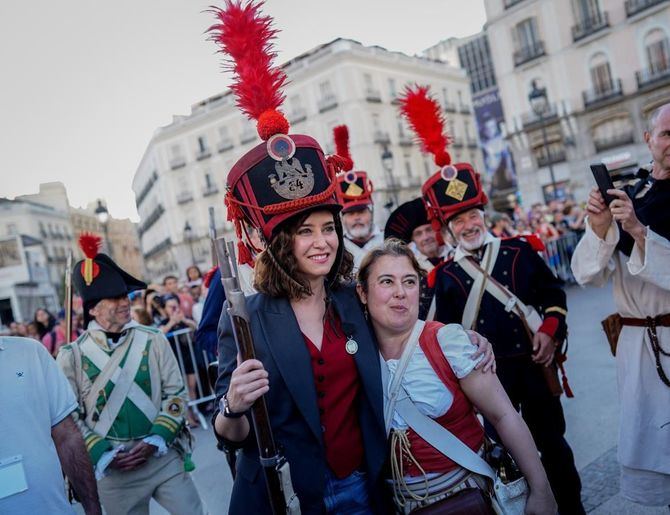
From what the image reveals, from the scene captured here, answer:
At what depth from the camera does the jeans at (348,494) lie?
202 cm

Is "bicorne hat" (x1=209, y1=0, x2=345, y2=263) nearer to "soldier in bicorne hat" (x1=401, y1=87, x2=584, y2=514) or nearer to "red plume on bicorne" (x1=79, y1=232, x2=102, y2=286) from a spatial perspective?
"soldier in bicorne hat" (x1=401, y1=87, x2=584, y2=514)

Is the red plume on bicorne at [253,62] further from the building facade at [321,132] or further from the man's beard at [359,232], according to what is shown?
the building facade at [321,132]

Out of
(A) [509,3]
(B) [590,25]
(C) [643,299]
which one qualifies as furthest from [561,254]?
(A) [509,3]

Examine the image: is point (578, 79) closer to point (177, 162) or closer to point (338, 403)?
point (338, 403)

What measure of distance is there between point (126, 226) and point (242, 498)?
85.4 metres

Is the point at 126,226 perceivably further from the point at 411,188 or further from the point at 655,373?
the point at 655,373

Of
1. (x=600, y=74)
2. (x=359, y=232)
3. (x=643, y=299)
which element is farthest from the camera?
(x=600, y=74)

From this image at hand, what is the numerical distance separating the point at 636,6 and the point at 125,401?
1277 inches

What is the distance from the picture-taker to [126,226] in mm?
81062

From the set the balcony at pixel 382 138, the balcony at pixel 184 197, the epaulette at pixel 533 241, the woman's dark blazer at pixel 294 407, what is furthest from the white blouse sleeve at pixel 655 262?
the balcony at pixel 184 197

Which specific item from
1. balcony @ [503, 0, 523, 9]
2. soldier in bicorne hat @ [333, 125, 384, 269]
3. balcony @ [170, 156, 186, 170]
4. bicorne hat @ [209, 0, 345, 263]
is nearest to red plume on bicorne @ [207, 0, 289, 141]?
bicorne hat @ [209, 0, 345, 263]

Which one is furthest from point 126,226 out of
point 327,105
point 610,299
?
point 610,299

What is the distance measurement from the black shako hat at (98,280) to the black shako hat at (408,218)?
2398 millimetres

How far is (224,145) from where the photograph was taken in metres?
44.4
